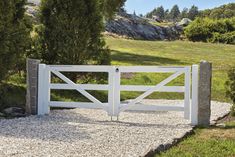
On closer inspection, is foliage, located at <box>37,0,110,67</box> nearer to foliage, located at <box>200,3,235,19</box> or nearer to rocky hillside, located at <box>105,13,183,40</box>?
rocky hillside, located at <box>105,13,183,40</box>

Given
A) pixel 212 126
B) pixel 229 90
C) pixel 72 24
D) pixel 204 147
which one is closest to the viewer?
pixel 204 147

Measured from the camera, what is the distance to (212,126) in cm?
1015

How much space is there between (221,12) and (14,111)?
12991 cm

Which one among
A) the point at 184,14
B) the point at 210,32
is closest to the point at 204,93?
the point at 210,32

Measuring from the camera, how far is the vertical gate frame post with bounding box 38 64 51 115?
11.5 m

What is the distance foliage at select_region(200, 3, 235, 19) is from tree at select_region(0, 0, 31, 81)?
110 meters

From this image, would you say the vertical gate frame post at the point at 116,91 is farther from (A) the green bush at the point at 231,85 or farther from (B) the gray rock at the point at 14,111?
(A) the green bush at the point at 231,85

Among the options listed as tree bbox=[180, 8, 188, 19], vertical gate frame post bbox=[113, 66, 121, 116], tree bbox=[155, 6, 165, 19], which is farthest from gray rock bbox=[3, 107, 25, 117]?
tree bbox=[155, 6, 165, 19]

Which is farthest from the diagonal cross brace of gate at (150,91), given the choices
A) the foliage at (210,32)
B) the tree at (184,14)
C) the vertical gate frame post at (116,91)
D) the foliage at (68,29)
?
the tree at (184,14)

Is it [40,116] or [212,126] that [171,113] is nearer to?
[212,126]

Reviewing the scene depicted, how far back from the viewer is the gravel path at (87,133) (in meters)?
7.23

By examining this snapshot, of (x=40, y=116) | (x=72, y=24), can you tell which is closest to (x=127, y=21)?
(x=72, y=24)

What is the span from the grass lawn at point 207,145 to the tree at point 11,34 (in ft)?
19.7

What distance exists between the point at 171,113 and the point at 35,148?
608 cm
